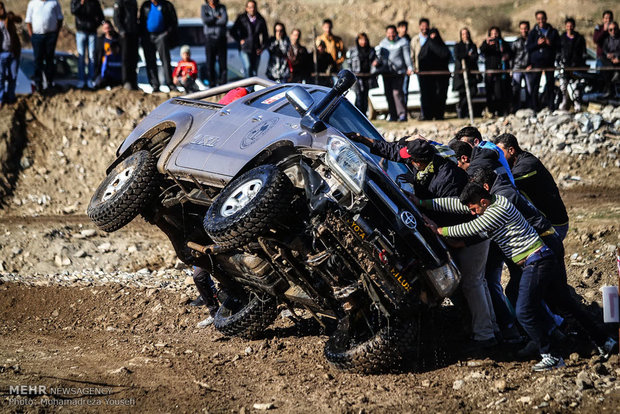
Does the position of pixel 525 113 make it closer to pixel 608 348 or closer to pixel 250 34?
pixel 250 34

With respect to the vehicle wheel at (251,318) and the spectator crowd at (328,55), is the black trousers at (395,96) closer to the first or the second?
the spectator crowd at (328,55)

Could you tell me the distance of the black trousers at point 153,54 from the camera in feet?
51.7

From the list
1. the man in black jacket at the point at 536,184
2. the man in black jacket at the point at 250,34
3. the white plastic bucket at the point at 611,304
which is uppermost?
the man in black jacket at the point at 250,34

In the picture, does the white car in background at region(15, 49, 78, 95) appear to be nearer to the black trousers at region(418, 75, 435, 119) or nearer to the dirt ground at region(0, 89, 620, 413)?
the dirt ground at region(0, 89, 620, 413)

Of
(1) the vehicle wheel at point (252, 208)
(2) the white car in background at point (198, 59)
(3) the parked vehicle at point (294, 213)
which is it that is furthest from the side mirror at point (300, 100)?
(2) the white car in background at point (198, 59)

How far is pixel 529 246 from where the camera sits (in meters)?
6.86

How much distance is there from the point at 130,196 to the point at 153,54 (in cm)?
911

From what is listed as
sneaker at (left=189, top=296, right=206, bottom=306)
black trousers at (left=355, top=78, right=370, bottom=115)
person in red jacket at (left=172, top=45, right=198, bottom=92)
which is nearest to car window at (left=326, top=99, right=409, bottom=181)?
sneaker at (left=189, top=296, right=206, bottom=306)

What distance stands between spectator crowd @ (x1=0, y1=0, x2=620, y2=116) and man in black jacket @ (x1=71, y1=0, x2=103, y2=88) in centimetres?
2

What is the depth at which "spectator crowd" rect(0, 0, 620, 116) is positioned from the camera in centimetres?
1550

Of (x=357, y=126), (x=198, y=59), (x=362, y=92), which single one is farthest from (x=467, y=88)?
(x=357, y=126)

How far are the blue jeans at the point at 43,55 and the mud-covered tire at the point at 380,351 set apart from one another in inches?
419

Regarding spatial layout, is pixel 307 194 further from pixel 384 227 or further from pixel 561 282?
pixel 561 282

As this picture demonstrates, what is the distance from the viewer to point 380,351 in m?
6.83
